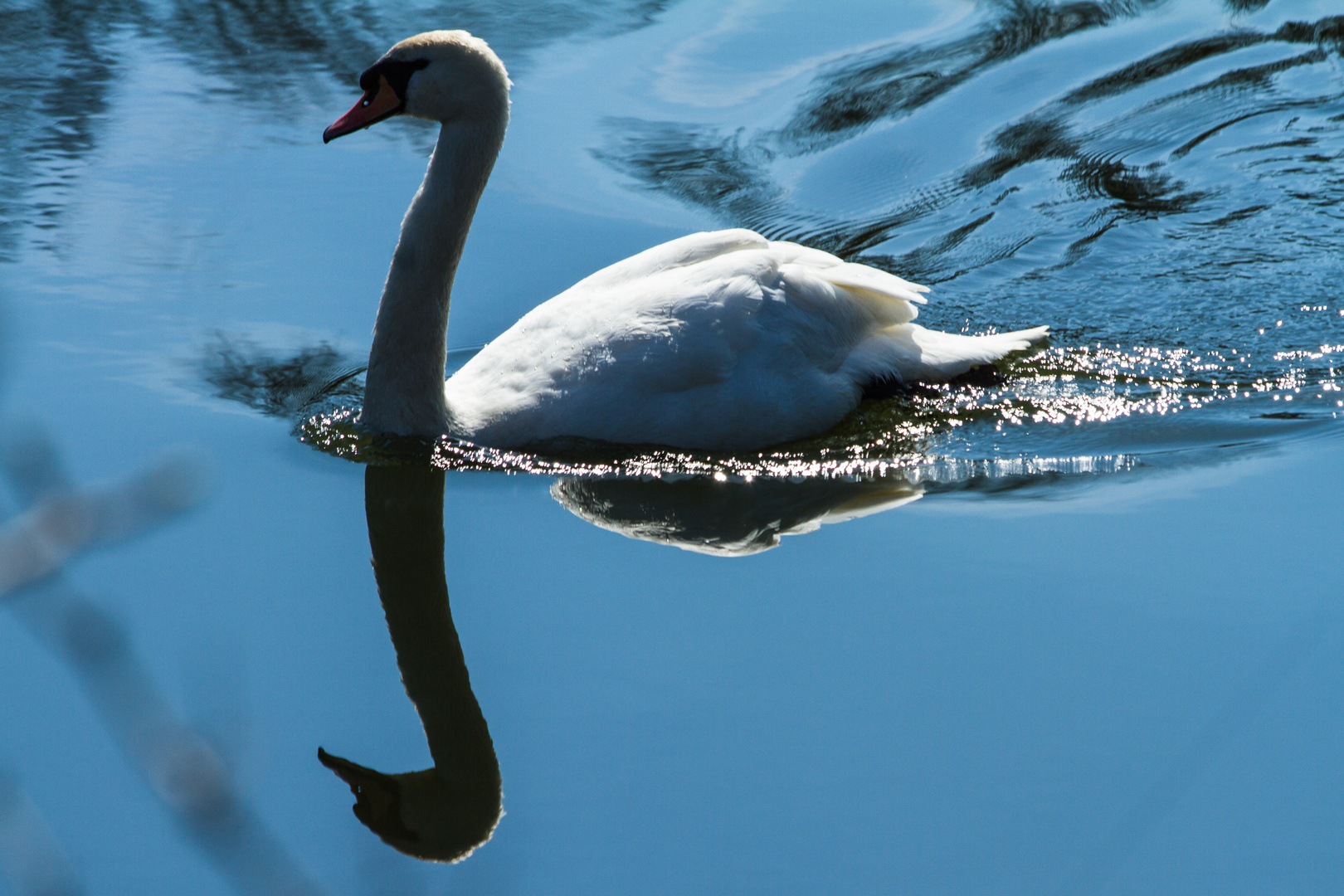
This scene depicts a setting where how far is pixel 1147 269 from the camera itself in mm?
8102

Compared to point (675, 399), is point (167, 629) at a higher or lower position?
lower

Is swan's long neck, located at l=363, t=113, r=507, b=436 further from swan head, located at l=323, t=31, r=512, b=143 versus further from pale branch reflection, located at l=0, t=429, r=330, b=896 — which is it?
pale branch reflection, located at l=0, t=429, r=330, b=896

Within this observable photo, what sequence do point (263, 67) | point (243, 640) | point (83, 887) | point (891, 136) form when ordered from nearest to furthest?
point (83, 887), point (243, 640), point (891, 136), point (263, 67)

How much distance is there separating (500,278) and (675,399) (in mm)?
A: 2431

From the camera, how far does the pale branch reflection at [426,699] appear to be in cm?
376

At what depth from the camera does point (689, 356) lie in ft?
18.3

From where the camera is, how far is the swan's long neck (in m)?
5.77

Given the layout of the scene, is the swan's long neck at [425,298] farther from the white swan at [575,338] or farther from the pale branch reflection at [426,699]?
the pale branch reflection at [426,699]

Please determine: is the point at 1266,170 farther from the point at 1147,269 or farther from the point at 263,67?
the point at 263,67

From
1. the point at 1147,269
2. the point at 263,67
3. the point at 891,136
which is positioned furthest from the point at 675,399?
the point at 263,67

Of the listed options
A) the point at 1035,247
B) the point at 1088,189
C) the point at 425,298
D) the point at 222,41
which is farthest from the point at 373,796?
the point at 222,41

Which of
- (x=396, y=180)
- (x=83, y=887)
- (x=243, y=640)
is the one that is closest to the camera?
(x=83, y=887)

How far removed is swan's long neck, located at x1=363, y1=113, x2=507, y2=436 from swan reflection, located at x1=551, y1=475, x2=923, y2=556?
0.67 m

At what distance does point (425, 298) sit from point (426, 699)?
2032 millimetres
